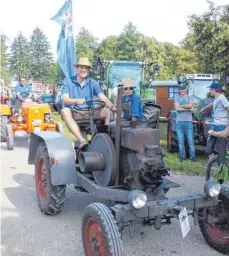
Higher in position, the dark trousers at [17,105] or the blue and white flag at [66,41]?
the blue and white flag at [66,41]

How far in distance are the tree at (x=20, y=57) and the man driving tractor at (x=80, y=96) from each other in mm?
71225

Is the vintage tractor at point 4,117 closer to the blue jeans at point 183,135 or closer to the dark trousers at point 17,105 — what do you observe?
the dark trousers at point 17,105

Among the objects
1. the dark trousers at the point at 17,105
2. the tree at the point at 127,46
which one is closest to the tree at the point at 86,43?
the tree at the point at 127,46

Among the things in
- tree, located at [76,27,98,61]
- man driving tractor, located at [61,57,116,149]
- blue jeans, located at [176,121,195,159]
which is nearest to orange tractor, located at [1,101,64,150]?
blue jeans, located at [176,121,195,159]

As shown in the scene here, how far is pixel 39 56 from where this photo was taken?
3319 inches

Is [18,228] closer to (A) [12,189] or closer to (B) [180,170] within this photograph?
(A) [12,189]

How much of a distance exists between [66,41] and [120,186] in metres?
7.62

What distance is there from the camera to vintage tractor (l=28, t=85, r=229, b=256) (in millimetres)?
3045

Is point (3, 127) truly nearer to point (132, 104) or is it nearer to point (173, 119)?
point (173, 119)

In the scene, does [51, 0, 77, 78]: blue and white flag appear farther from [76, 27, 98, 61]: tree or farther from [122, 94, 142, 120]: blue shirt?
[76, 27, 98, 61]: tree

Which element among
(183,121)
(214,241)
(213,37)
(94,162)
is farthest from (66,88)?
(213,37)

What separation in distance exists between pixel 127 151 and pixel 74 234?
1048 mm

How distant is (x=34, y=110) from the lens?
9445 mm

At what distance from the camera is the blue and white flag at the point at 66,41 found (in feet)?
34.0
